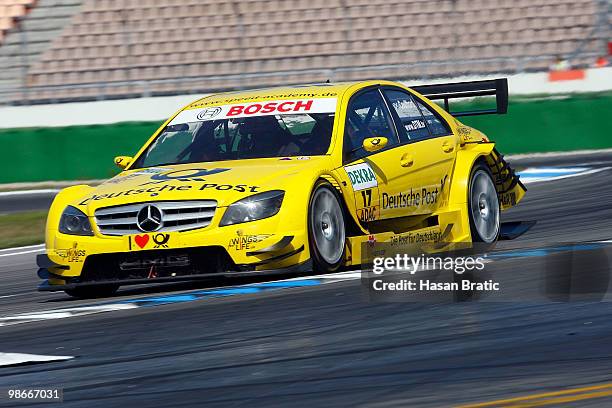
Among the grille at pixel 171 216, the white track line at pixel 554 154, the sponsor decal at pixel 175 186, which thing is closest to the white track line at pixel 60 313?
the grille at pixel 171 216

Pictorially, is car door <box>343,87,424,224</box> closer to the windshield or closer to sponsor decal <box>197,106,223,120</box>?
the windshield

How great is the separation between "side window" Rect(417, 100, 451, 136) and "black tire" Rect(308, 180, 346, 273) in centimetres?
156

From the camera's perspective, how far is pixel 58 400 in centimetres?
522

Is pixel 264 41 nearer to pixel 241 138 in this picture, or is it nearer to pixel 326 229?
pixel 241 138

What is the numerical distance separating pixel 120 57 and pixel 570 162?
29.7 ft

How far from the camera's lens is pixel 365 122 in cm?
925

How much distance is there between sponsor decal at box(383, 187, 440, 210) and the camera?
351 inches

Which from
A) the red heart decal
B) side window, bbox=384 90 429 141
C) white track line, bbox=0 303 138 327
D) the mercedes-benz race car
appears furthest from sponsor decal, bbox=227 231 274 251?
side window, bbox=384 90 429 141

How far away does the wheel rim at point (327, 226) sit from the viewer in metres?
8.20

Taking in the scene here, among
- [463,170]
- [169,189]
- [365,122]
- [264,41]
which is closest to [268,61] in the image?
[264,41]

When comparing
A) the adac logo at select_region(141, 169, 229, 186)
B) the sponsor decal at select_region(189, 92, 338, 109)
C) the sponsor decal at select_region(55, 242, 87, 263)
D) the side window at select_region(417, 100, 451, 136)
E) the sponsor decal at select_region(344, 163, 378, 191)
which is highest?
the sponsor decal at select_region(189, 92, 338, 109)

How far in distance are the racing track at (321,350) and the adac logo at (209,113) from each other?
6.33ft

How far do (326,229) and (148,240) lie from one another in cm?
113

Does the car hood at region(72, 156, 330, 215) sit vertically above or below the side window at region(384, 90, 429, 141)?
below
